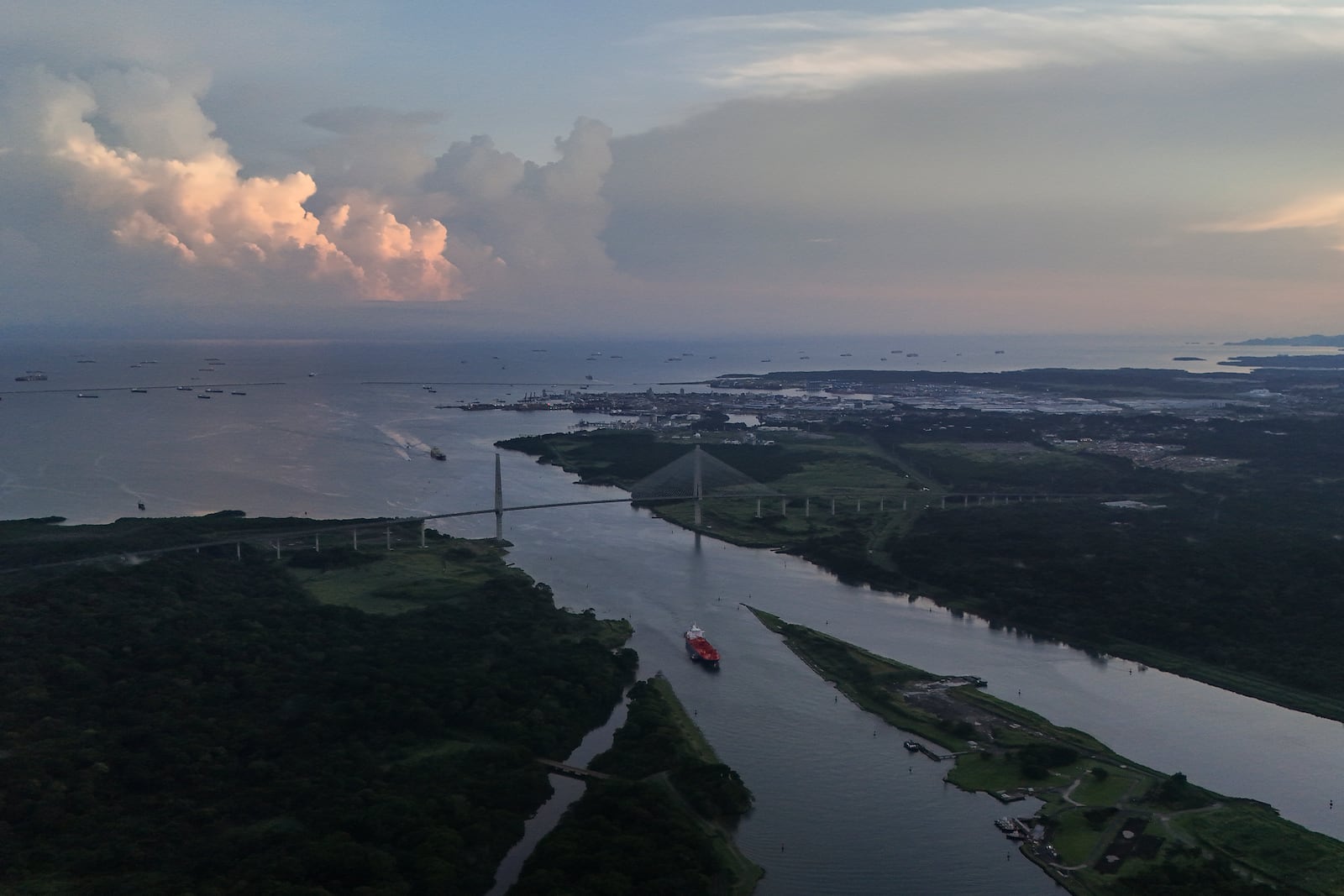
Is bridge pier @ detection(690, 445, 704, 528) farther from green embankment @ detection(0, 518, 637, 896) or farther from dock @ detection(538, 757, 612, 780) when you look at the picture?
dock @ detection(538, 757, 612, 780)

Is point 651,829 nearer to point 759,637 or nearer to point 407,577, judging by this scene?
point 759,637

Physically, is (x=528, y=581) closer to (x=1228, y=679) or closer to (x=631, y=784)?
(x=631, y=784)

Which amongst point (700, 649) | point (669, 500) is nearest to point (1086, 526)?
point (669, 500)

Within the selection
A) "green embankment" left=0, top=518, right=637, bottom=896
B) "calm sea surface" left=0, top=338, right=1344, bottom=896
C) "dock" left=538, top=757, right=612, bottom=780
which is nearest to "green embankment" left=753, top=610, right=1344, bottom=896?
"calm sea surface" left=0, top=338, right=1344, bottom=896

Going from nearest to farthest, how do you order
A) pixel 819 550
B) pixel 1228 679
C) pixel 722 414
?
pixel 1228 679, pixel 819 550, pixel 722 414

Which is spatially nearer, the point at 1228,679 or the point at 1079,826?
the point at 1079,826

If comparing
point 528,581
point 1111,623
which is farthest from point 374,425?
point 1111,623
